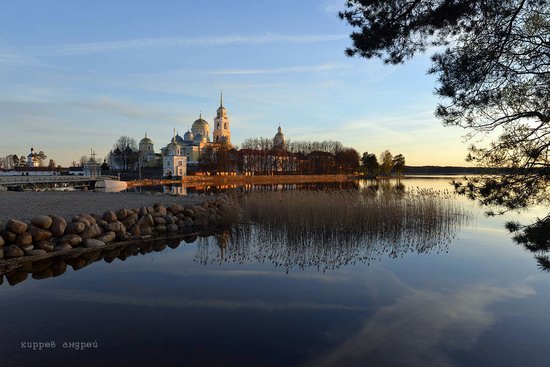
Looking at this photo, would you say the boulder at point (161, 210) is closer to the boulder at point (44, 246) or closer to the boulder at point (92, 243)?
the boulder at point (92, 243)

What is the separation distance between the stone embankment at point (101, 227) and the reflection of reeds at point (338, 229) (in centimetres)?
179

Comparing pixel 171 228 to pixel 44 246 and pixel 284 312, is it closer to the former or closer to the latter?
pixel 44 246

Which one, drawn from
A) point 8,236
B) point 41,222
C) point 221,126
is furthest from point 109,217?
point 221,126

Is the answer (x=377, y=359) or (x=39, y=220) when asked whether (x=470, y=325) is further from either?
(x=39, y=220)

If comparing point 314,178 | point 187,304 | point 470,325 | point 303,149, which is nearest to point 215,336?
point 187,304

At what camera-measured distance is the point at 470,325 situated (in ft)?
21.3

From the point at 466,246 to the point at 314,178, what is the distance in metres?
76.5

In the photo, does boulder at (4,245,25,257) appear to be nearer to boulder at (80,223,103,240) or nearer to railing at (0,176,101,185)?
boulder at (80,223,103,240)

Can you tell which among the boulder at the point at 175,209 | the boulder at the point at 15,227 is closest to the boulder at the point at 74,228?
the boulder at the point at 15,227

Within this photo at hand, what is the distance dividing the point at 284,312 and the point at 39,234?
7.28 m

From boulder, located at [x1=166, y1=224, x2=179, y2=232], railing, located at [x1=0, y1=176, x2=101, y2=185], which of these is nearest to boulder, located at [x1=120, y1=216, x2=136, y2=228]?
boulder, located at [x1=166, y1=224, x2=179, y2=232]

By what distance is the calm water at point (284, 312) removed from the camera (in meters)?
5.38

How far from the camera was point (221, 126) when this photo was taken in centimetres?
10788

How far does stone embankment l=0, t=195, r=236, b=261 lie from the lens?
9711 millimetres
